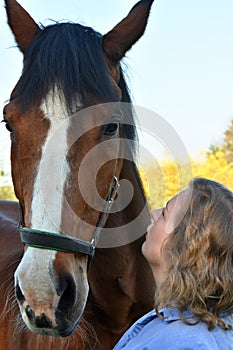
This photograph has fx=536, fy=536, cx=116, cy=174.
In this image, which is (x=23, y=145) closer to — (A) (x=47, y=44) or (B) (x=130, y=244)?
(A) (x=47, y=44)

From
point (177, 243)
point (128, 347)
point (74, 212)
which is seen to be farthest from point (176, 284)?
point (74, 212)

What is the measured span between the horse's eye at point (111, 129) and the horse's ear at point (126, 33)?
0.53 m

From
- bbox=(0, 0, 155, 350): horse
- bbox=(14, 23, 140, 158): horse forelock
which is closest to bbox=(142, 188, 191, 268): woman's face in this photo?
bbox=(0, 0, 155, 350): horse

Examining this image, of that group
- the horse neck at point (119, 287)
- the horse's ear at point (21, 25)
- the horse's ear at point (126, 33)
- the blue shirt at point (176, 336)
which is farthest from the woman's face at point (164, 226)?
the horse's ear at point (21, 25)

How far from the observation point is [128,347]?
206 cm

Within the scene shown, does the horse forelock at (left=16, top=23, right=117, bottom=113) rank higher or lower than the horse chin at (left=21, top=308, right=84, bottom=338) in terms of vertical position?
higher

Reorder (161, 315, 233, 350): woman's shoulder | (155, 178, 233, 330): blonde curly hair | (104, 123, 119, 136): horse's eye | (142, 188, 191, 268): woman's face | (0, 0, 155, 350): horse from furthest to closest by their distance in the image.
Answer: (104, 123, 119, 136): horse's eye
(0, 0, 155, 350): horse
(142, 188, 191, 268): woman's face
(155, 178, 233, 330): blonde curly hair
(161, 315, 233, 350): woman's shoulder

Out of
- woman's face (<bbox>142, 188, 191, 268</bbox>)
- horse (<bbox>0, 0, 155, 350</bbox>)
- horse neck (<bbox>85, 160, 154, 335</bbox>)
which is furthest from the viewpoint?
horse neck (<bbox>85, 160, 154, 335</bbox>)

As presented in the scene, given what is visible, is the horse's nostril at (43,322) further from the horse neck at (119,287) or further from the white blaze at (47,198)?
the horse neck at (119,287)

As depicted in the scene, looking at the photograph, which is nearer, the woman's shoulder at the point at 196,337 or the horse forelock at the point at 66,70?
the woman's shoulder at the point at 196,337

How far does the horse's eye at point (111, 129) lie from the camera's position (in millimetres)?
2983

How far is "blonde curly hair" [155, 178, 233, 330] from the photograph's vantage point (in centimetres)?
199

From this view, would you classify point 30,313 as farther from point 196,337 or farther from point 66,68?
point 66,68

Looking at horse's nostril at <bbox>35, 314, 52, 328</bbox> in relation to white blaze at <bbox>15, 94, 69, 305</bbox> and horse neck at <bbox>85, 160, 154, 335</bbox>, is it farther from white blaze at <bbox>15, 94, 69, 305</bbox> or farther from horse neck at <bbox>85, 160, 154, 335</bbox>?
horse neck at <bbox>85, 160, 154, 335</bbox>
